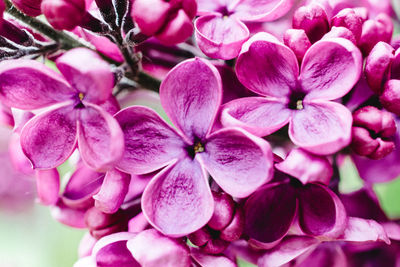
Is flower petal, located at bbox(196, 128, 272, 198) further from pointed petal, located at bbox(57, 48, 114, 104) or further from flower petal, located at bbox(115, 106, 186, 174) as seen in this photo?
pointed petal, located at bbox(57, 48, 114, 104)

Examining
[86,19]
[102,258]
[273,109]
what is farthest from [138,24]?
[102,258]

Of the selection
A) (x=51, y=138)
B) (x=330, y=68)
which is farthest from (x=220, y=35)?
(x=51, y=138)

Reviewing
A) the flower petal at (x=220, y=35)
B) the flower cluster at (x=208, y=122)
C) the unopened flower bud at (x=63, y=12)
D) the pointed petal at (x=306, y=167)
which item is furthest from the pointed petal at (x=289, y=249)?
the unopened flower bud at (x=63, y=12)

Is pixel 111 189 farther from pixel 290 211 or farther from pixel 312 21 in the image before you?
pixel 312 21

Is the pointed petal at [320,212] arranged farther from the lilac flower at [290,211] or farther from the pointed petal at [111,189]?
the pointed petal at [111,189]

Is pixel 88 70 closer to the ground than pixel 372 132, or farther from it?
farther from it

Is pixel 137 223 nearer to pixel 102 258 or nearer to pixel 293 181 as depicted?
pixel 102 258
